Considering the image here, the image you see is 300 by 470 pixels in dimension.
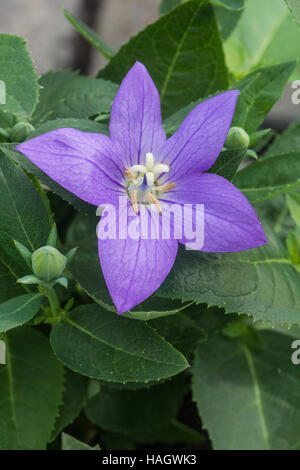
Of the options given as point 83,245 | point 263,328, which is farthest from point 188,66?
point 263,328

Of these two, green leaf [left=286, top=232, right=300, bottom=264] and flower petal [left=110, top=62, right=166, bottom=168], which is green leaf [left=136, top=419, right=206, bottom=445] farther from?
flower petal [left=110, top=62, right=166, bottom=168]

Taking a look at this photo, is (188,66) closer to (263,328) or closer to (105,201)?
(105,201)

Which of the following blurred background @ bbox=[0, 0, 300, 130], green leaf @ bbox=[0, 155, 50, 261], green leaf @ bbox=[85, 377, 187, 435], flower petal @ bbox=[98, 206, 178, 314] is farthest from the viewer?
blurred background @ bbox=[0, 0, 300, 130]

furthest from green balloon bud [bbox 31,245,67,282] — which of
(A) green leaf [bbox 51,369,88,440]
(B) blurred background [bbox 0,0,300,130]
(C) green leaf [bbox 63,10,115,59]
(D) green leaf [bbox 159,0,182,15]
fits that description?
(B) blurred background [bbox 0,0,300,130]

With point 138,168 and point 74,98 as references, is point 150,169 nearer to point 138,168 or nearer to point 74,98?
point 138,168

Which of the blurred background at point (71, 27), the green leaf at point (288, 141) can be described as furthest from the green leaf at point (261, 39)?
the blurred background at point (71, 27)

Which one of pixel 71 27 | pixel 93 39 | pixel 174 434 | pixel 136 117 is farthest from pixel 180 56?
pixel 71 27

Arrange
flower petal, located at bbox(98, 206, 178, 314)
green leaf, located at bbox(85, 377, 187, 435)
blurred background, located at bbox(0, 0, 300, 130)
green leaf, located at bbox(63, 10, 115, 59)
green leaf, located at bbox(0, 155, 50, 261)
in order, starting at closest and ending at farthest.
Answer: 1. flower petal, located at bbox(98, 206, 178, 314)
2. green leaf, located at bbox(0, 155, 50, 261)
3. green leaf, located at bbox(63, 10, 115, 59)
4. green leaf, located at bbox(85, 377, 187, 435)
5. blurred background, located at bbox(0, 0, 300, 130)
